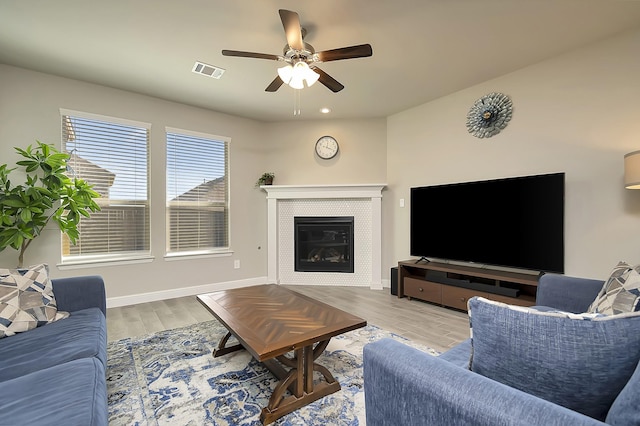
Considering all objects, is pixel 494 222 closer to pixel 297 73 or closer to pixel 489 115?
pixel 489 115

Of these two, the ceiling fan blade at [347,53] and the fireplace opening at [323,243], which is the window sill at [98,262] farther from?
the ceiling fan blade at [347,53]

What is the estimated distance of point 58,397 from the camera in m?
1.12

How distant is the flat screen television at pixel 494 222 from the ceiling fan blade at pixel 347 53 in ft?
7.12

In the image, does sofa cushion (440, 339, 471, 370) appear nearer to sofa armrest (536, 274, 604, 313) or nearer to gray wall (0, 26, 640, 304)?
sofa armrest (536, 274, 604, 313)

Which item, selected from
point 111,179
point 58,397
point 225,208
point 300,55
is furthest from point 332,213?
point 58,397

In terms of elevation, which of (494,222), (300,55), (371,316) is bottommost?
(371,316)

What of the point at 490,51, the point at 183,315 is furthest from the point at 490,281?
the point at 183,315

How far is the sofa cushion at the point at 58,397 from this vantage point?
1016mm

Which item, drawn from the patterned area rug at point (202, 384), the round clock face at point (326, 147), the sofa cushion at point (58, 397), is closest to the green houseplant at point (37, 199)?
the patterned area rug at point (202, 384)

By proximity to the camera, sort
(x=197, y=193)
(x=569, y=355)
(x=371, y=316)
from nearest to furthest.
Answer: (x=569, y=355) → (x=371, y=316) → (x=197, y=193)

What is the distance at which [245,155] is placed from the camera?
4.71 meters

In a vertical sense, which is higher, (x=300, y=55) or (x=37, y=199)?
(x=300, y=55)

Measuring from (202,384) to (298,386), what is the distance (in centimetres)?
69

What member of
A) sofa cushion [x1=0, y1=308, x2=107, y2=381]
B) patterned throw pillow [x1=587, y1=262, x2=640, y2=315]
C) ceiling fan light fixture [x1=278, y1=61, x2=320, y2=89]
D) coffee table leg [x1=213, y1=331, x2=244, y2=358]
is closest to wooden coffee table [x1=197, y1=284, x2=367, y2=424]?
coffee table leg [x1=213, y1=331, x2=244, y2=358]
